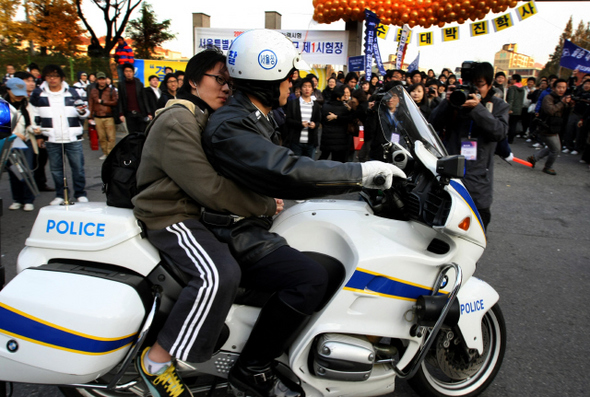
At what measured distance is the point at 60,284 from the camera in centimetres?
186

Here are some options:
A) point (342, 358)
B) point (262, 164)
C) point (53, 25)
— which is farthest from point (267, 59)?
point (53, 25)

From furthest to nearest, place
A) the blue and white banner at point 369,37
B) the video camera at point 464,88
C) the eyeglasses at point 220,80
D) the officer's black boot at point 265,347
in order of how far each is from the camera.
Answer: the blue and white banner at point 369,37, the video camera at point 464,88, the eyeglasses at point 220,80, the officer's black boot at point 265,347

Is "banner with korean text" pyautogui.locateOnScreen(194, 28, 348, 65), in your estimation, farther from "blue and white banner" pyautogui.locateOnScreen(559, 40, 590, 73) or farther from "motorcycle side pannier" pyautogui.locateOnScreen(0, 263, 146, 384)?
"motorcycle side pannier" pyautogui.locateOnScreen(0, 263, 146, 384)

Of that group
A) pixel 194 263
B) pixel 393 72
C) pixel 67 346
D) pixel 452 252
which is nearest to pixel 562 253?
pixel 452 252

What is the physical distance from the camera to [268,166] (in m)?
1.83

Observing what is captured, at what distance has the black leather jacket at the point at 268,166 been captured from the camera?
6.05 feet

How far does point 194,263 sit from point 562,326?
3082 mm

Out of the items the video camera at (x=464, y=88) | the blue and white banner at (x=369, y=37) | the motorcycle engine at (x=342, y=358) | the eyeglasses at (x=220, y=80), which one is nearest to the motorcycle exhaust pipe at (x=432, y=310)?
the motorcycle engine at (x=342, y=358)

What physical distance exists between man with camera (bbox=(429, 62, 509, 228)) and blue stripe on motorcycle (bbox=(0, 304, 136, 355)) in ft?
10.8

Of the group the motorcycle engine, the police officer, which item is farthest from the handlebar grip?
the motorcycle engine

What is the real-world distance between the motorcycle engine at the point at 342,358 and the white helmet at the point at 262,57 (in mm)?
1320

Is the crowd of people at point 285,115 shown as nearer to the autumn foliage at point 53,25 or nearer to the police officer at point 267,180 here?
the police officer at point 267,180

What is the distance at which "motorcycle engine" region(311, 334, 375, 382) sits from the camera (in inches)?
81.3

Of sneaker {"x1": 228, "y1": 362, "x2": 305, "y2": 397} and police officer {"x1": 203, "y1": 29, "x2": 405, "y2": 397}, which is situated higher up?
police officer {"x1": 203, "y1": 29, "x2": 405, "y2": 397}
